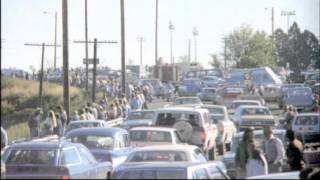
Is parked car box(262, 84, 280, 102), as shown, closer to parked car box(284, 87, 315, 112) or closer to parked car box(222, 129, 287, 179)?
parked car box(284, 87, 315, 112)

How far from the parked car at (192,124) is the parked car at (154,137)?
2.71 meters

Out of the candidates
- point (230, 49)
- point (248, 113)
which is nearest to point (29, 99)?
point (248, 113)

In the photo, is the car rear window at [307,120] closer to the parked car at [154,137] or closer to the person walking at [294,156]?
the parked car at [154,137]

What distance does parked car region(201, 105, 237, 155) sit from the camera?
2912cm

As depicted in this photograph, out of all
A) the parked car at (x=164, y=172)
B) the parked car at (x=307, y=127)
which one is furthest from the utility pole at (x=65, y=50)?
the parked car at (x=164, y=172)

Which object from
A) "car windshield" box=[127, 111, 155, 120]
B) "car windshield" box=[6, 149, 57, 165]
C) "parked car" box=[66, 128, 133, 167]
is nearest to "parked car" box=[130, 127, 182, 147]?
"parked car" box=[66, 128, 133, 167]

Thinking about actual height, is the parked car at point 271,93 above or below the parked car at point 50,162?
above

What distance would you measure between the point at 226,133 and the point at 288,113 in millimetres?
2369

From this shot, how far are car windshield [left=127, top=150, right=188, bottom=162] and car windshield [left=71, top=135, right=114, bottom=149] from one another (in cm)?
424

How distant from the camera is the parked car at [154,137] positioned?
2222 cm

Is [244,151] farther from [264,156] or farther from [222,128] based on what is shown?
[222,128]

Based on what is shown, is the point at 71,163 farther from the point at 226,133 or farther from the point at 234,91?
the point at 234,91

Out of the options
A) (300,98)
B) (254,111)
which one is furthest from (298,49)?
(254,111)

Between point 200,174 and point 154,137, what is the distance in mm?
9466
